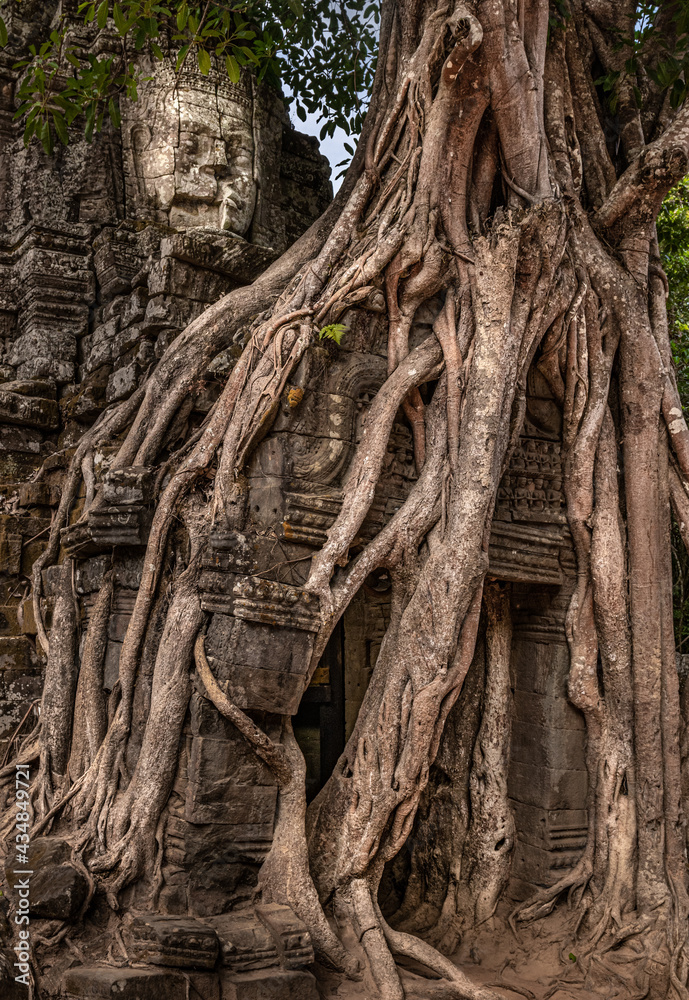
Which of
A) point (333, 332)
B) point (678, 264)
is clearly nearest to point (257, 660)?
point (333, 332)

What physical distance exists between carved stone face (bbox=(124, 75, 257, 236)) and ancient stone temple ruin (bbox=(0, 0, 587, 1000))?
0.05 feet

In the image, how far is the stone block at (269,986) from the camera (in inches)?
134

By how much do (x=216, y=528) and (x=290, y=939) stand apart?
169 centimetres

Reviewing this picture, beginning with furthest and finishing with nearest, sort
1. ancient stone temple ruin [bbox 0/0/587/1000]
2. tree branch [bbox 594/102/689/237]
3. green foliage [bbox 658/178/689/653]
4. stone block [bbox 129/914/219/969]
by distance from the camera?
green foliage [bbox 658/178/689/653], tree branch [bbox 594/102/689/237], ancient stone temple ruin [bbox 0/0/587/1000], stone block [bbox 129/914/219/969]

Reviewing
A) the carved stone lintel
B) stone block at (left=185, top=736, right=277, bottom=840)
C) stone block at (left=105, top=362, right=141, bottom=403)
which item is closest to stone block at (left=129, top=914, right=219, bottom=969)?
stone block at (left=185, top=736, right=277, bottom=840)

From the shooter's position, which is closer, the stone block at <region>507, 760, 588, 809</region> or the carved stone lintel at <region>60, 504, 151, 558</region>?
the carved stone lintel at <region>60, 504, 151, 558</region>

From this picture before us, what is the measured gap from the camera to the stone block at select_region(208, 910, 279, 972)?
3459 mm

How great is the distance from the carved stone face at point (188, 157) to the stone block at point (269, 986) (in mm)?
4755

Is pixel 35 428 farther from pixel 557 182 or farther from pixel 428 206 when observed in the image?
pixel 557 182

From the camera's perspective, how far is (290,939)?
353 cm

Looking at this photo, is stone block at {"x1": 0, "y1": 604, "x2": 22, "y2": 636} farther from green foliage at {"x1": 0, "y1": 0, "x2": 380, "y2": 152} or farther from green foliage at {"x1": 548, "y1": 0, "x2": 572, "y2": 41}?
green foliage at {"x1": 548, "y1": 0, "x2": 572, "y2": 41}

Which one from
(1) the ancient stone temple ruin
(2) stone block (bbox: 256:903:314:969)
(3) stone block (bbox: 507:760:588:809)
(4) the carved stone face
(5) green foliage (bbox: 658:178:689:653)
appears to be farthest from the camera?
(5) green foliage (bbox: 658:178:689:653)

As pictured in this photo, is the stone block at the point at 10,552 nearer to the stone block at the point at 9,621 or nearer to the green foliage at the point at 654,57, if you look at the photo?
the stone block at the point at 9,621

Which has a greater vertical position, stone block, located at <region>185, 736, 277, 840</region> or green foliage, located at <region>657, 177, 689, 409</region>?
green foliage, located at <region>657, 177, 689, 409</region>
